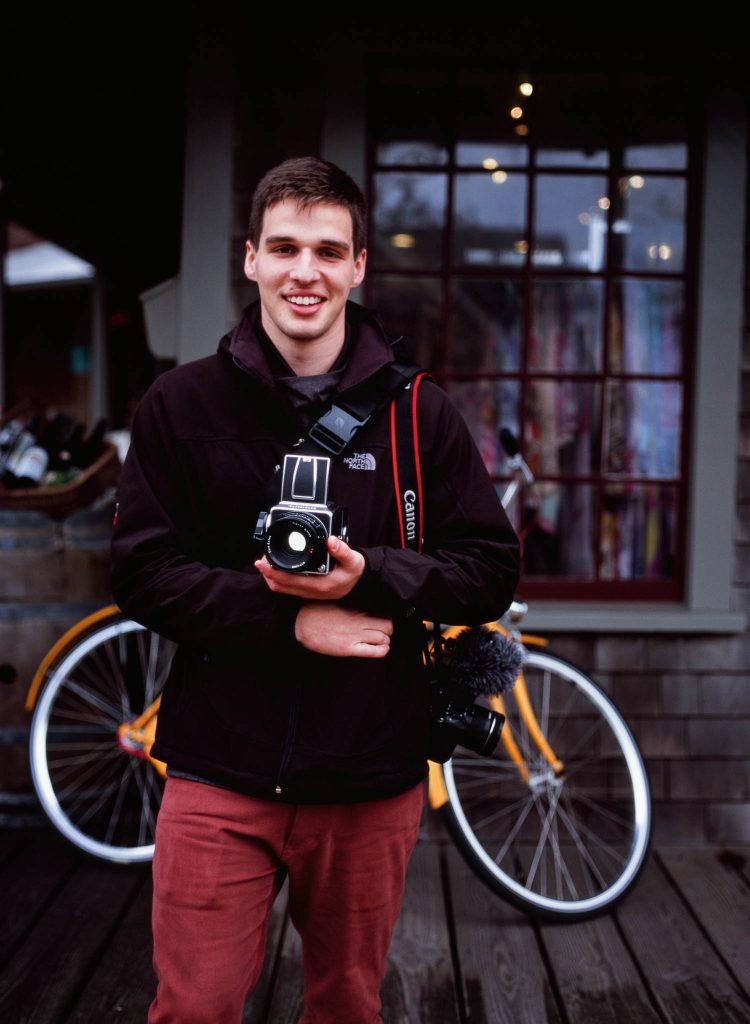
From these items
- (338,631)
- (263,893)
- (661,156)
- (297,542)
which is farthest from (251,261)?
(661,156)

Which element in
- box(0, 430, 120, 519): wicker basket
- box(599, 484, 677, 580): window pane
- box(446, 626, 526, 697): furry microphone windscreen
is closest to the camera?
box(446, 626, 526, 697): furry microphone windscreen

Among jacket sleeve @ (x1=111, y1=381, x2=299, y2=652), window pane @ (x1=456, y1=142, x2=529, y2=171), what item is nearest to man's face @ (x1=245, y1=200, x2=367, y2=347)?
jacket sleeve @ (x1=111, y1=381, x2=299, y2=652)

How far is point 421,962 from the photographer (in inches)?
97.8

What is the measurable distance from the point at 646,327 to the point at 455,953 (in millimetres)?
2159

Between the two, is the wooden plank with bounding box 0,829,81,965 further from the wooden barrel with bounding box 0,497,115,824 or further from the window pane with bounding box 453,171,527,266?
the window pane with bounding box 453,171,527,266

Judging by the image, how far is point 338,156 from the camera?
3113 millimetres

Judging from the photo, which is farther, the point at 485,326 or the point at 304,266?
the point at 485,326

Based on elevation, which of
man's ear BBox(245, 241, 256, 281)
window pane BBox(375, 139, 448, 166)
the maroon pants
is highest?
window pane BBox(375, 139, 448, 166)

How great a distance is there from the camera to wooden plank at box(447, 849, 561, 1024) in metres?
2.28

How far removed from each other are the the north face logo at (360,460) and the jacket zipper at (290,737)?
0.36 meters

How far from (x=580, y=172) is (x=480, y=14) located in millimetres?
620

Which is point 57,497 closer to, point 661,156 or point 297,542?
point 297,542

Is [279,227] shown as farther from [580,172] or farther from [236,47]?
[580,172]

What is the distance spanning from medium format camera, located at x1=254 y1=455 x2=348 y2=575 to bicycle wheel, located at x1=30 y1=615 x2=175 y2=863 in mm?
1749
